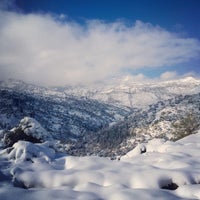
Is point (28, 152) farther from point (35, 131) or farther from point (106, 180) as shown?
point (35, 131)

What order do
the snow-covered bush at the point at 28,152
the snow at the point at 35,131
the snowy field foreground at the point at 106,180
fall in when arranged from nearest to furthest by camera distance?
the snowy field foreground at the point at 106,180
the snow-covered bush at the point at 28,152
the snow at the point at 35,131

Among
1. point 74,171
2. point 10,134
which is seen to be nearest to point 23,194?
point 74,171

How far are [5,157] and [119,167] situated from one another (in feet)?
46.1

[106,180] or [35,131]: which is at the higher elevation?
[35,131]

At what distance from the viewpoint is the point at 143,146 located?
29.4 metres

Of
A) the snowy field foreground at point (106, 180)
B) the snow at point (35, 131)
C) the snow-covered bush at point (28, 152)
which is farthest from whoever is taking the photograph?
the snow at point (35, 131)

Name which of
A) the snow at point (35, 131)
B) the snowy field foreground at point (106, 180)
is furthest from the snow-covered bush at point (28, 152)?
the snow at point (35, 131)

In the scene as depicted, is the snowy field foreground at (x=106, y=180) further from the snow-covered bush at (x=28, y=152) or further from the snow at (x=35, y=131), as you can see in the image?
the snow at (x=35, y=131)

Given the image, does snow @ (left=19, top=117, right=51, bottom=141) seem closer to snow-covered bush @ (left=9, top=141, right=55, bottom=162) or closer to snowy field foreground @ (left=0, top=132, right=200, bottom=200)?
snow-covered bush @ (left=9, top=141, right=55, bottom=162)

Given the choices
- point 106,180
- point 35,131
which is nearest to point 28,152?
point 106,180

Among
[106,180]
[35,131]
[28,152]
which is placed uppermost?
[35,131]

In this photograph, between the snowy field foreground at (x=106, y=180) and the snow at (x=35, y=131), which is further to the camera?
the snow at (x=35, y=131)

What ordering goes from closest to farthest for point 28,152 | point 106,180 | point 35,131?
point 106,180 < point 28,152 < point 35,131

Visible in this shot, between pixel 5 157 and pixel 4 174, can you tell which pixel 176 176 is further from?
pixel 5 157
